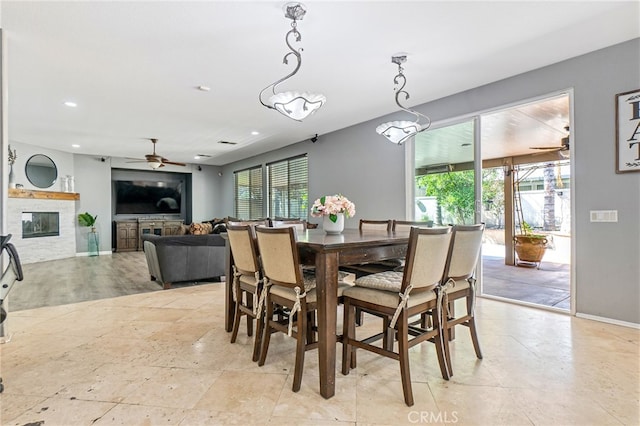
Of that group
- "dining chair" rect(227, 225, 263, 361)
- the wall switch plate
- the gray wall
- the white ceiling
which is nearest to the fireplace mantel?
the white ceiling

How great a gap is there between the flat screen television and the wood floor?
2.35 m

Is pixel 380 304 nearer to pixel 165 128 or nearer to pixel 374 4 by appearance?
pixel 374 4

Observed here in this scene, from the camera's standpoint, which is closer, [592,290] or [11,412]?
[11,412]

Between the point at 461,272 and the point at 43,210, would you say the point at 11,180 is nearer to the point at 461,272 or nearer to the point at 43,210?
the point at 43,210

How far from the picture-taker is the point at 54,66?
10.6 ft

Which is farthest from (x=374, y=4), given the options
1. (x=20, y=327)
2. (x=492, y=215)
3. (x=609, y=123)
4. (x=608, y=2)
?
(x=492, y=215)

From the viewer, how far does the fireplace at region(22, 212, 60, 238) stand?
22.5ft

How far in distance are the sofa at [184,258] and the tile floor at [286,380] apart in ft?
5.17

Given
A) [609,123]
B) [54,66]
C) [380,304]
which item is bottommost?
[380,304]

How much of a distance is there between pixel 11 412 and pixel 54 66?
3.09 metres

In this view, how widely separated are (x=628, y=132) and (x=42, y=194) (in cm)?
971

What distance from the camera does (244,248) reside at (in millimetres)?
2309

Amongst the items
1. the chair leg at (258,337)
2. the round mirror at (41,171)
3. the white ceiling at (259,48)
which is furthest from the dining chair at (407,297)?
the round mirror at (41,171)
